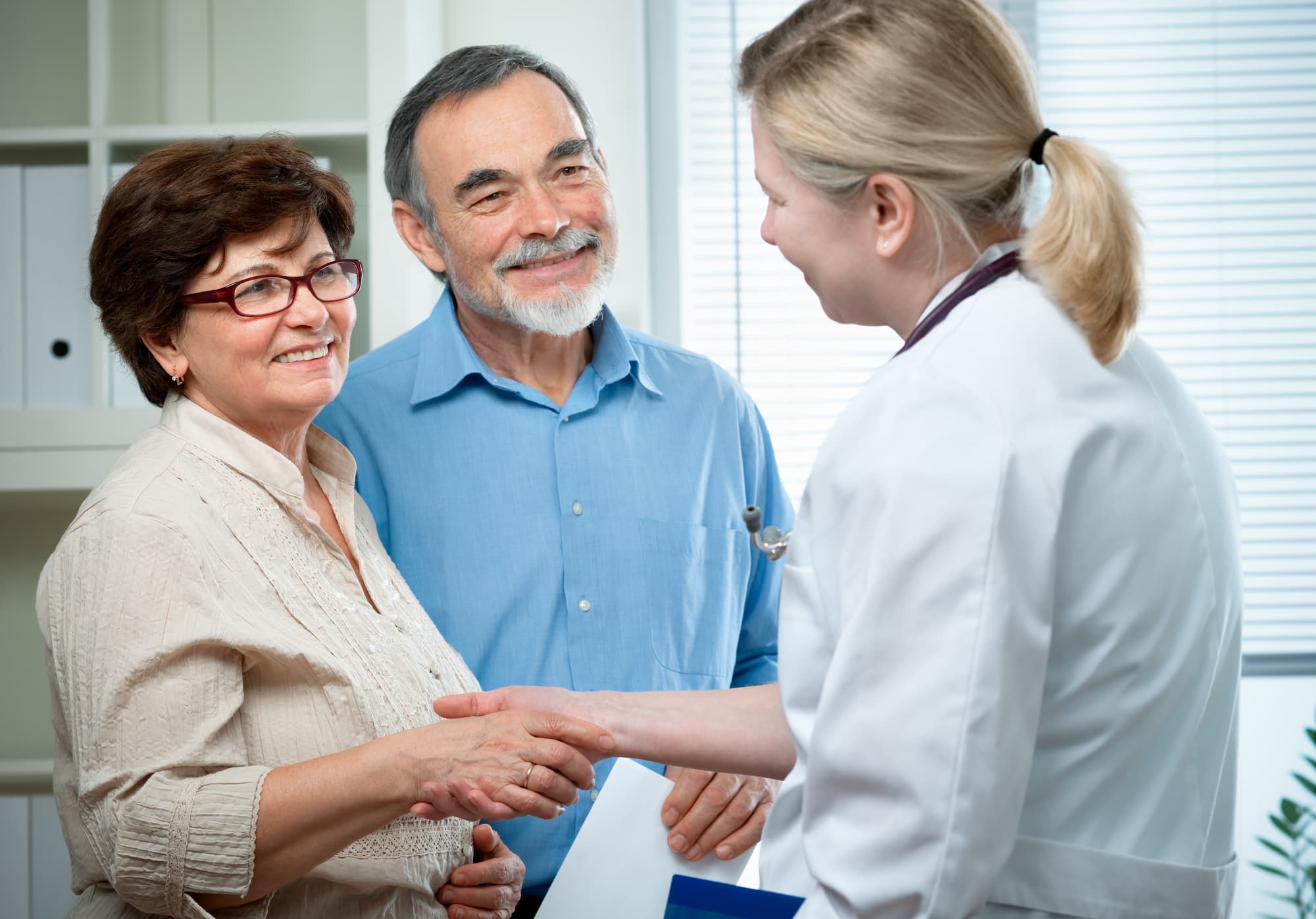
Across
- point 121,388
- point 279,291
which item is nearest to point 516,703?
point 279,291

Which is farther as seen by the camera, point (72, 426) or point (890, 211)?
point (72, 426)

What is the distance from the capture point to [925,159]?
0.89 m

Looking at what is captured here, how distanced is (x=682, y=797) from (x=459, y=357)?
739 mm

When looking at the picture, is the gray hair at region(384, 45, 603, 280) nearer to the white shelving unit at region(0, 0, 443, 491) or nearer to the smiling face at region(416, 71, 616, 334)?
the smiling face at region(416, 71, 616, 334)

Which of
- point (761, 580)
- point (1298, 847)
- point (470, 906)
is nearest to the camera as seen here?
point (470, 906)

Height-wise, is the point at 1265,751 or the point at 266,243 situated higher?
the point at 266,243

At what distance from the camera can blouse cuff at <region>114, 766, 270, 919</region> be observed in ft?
3.53

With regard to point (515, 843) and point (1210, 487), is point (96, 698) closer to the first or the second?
point (515, 843)

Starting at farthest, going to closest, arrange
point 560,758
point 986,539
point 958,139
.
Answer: point 560,758 → point 958,139 → point 986,539

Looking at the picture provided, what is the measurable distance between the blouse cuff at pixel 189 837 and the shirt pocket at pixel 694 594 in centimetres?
65

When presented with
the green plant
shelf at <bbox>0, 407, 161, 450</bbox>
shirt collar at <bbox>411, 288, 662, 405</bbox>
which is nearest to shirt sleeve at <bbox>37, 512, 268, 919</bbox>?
shirt collar at <bbox>411, 288, 662, 405</bbox>

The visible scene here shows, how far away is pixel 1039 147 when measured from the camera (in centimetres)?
90

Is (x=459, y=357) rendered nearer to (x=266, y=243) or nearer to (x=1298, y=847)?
(x=266, y=243)

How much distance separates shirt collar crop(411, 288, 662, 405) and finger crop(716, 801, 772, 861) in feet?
2.18
